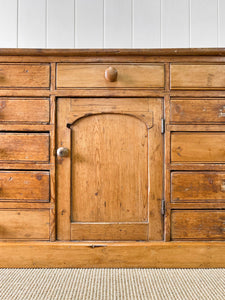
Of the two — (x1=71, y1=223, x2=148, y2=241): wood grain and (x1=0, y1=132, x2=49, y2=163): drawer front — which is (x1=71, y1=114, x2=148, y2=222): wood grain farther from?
(x1=0, y1=132, x2=49, y2=163): drawer front

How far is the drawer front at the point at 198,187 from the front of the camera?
3.34 feet

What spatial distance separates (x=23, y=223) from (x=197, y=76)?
0.94 m

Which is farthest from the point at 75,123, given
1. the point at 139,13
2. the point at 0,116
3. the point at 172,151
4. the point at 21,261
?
the point at 139,13

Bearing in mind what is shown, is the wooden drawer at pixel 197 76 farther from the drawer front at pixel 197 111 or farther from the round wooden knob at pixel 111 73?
the round wooden knob at pixel 111 73

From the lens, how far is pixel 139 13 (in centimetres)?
153

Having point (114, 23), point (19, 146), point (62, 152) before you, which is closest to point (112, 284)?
point (62, 152)

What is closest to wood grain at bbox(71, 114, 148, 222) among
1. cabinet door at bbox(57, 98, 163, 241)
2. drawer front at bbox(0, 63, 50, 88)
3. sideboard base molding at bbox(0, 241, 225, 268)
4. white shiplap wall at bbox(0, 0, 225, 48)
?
cabinet door at bbox(57, 98, 163, 241)

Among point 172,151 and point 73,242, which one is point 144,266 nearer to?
point 73,242

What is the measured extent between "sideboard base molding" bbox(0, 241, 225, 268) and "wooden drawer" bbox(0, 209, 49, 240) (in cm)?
3

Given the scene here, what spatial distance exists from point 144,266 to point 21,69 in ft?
3.15

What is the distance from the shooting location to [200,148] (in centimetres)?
102

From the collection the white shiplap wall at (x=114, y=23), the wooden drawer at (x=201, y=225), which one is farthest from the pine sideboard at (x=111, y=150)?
the white shiplap wall at (x=114, y=23)

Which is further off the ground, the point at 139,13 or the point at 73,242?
the point at 139,13

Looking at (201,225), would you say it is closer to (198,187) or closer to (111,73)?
(198,187)
